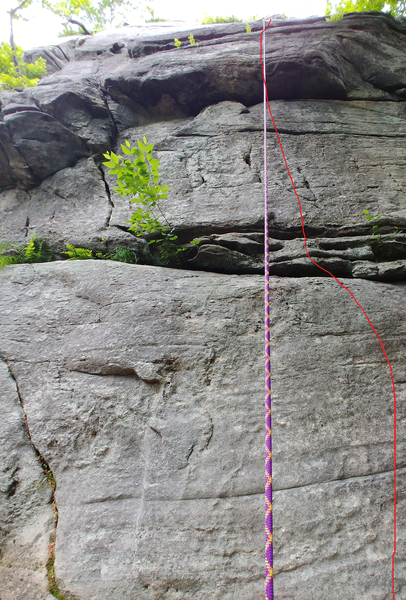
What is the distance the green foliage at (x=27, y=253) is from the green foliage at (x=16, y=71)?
11.2ft

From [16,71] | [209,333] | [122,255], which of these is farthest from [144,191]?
[16,71]

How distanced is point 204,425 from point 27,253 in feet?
10.4

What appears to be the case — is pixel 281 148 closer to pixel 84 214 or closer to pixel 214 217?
pixel 214 217

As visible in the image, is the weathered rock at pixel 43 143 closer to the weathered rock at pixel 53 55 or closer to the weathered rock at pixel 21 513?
the weathered rock at pixel 53 55

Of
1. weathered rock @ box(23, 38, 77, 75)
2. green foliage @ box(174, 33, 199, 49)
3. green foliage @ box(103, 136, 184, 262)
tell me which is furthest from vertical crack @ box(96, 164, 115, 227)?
weathered rock @ box(23, 38, 77, 75)

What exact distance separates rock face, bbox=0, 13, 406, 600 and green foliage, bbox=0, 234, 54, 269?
Result: 116 mm

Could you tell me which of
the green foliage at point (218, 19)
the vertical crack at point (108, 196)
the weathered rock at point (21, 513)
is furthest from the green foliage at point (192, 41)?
the weathered rock at point (21, 513)

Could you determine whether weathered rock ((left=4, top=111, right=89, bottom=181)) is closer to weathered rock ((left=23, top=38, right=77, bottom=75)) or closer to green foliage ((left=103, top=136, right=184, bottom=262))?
green foliage ((left=103, top=136, right=184, bottom=262))

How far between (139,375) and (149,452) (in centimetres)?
67

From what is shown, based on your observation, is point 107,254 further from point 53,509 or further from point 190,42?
point 190,42

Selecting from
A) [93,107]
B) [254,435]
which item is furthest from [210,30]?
[254,435]

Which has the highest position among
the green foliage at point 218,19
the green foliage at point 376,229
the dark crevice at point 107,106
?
the green foliage at point 218,19

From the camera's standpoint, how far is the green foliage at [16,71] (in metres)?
5.61

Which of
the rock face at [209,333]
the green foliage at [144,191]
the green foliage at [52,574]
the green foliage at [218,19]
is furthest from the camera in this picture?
the green foliage at [218,19]
